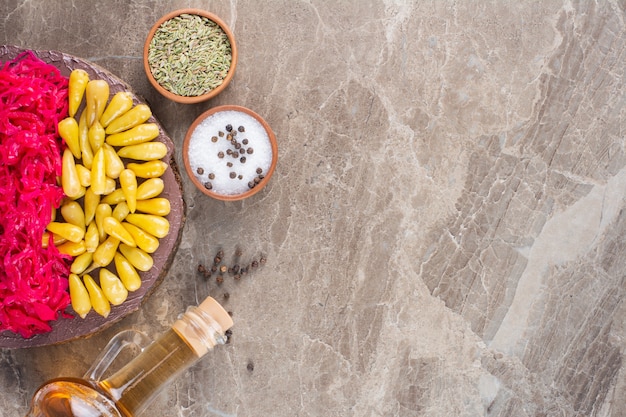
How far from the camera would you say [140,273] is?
1.89 meters

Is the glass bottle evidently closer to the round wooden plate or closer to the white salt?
the round wooden plate

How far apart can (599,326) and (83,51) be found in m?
2.06

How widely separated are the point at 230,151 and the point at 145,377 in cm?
75

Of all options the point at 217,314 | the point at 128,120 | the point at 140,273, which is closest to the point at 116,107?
the point at 128,120

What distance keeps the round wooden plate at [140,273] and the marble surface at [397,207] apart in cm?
21

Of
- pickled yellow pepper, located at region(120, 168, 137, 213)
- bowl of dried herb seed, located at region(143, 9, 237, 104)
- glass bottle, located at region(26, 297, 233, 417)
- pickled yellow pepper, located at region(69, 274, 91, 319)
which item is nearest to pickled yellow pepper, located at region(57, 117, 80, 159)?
pickled yellow pepper, located at region(120, 168, 137, 213)

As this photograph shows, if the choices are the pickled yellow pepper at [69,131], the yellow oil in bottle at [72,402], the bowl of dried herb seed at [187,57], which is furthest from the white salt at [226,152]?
the yellow oil in bottle at [72,402]

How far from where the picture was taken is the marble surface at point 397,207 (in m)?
2.09

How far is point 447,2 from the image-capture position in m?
2.10

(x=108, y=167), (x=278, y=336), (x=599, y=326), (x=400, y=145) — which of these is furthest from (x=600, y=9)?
(x=108, y=167)

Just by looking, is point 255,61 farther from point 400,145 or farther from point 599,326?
point 599,326

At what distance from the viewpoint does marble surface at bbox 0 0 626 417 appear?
2.09m

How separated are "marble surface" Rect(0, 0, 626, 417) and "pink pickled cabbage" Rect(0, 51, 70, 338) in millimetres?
357

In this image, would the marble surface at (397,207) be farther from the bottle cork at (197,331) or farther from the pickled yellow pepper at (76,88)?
the bottle cork at (197,331)
